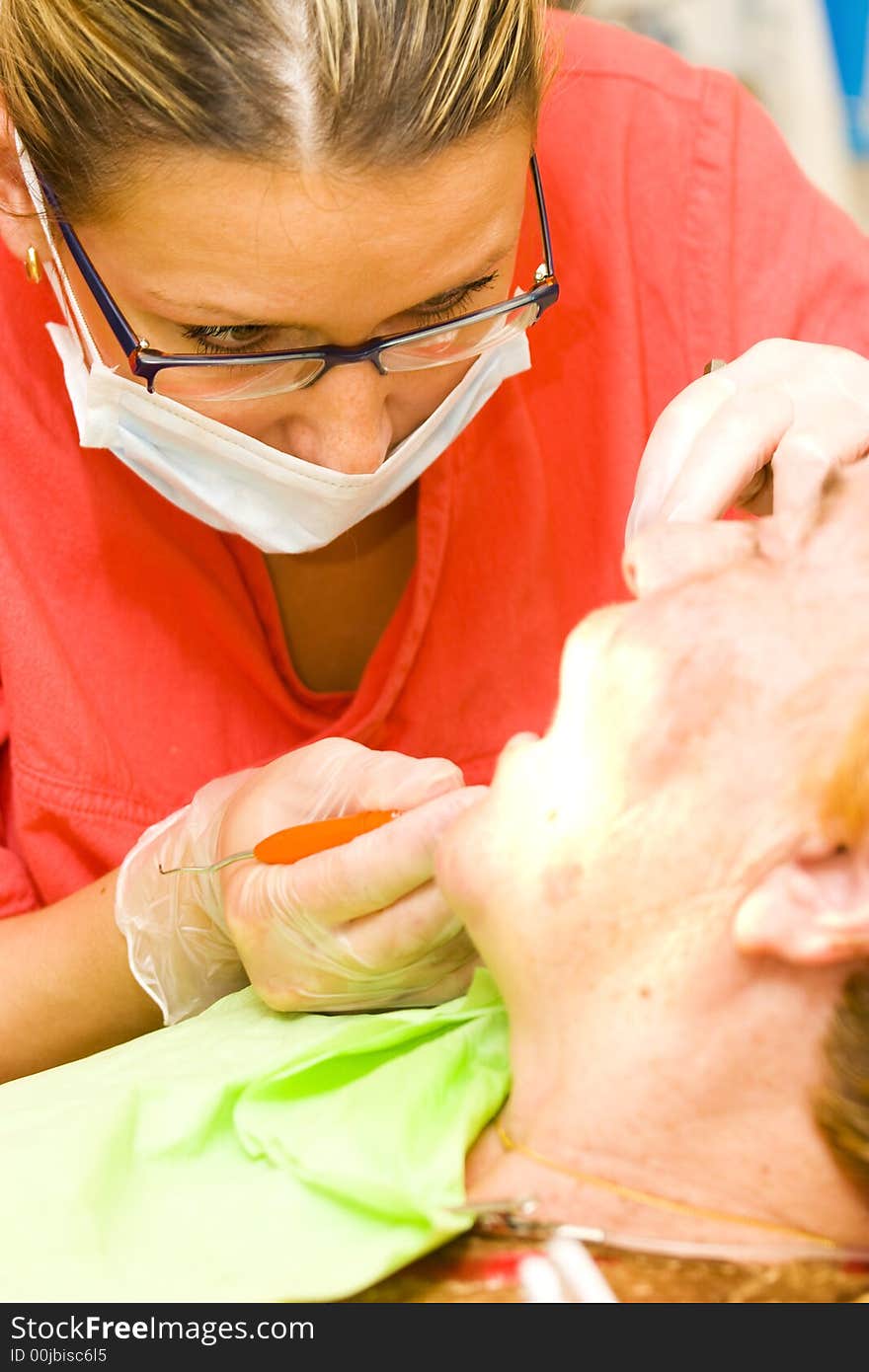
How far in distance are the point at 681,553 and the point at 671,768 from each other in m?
0.21

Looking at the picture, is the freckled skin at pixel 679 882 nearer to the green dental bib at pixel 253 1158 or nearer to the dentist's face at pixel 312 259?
the green dental bib at pixel 253 1158

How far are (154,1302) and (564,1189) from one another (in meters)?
0.35

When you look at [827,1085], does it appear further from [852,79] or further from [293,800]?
[852,79]

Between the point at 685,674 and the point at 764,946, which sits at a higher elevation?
the point at 685,674

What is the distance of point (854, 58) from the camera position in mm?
3074

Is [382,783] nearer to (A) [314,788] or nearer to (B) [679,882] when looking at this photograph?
(A) [314,788]

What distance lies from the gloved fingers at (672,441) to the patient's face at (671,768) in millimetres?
211

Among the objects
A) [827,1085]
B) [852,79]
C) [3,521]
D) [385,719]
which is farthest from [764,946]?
[852,79]

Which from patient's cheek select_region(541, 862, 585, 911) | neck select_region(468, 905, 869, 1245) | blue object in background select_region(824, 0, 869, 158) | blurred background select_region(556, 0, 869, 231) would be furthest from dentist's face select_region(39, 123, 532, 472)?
blue object in background select_region(824, 0, 869, 158)

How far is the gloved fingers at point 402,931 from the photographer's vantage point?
1.32 m

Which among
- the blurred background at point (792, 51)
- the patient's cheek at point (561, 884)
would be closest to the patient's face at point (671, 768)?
the patient's cheek at point (561, 884)

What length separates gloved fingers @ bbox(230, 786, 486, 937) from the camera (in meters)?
1.28

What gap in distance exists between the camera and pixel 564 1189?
3.84ft

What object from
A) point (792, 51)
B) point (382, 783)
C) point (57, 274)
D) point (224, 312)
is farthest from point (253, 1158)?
point (792, 51)
